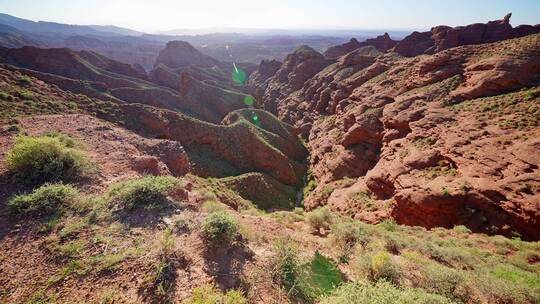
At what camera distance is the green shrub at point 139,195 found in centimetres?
926

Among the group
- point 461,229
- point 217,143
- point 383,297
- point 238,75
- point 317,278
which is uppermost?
point 383,297

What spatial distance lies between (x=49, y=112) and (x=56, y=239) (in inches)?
843

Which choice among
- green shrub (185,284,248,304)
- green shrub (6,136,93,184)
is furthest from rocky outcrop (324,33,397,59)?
green shrub (185,284,248,304)

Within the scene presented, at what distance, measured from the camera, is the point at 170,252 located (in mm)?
6969

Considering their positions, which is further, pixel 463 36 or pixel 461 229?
pixel 463 36

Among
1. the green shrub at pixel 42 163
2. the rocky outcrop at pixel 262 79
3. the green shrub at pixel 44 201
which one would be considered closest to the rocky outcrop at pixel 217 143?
the green shrub at pixel 42 163

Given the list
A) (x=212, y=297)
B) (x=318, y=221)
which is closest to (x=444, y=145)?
(x=318, y=221)

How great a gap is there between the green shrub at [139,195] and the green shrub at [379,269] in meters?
7.10

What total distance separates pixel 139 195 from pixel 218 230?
3.74 m

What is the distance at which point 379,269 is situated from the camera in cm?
733

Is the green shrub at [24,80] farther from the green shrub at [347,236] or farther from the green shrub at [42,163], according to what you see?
the green shrub at [347,236]

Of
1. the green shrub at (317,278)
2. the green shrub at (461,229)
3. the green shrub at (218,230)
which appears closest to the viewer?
the green shrub at (317,278)

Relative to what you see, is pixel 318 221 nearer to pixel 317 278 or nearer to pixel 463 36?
pixel 317 278

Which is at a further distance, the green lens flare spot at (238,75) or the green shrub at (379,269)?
the green lens flare spot at (238,75)
